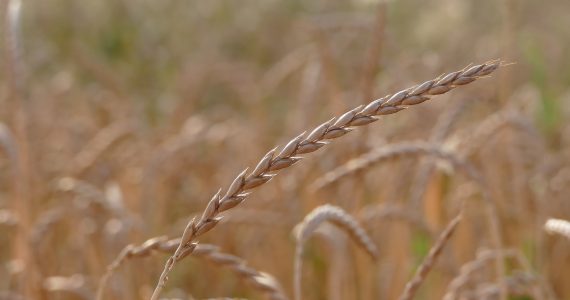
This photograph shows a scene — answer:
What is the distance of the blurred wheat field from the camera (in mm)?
1034

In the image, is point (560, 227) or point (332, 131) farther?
point (560, 227)

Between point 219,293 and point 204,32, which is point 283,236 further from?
point 204,32

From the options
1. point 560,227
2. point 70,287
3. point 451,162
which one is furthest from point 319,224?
point 70,287

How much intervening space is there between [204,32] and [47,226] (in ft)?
17.3

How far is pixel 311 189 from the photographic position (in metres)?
1.88

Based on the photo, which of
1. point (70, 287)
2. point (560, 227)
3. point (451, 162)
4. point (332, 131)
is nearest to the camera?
point (332, 131)

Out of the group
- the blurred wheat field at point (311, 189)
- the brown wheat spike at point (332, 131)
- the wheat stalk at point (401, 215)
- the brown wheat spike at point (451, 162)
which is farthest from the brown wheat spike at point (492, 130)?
the brown wheat spike at point (332, 131)

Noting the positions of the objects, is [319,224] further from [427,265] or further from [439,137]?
[439,137]

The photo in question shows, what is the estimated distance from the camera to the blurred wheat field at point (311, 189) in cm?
103

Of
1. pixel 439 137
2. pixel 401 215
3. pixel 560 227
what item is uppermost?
pixel 439 137

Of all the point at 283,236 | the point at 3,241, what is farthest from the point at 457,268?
the point at 3,241

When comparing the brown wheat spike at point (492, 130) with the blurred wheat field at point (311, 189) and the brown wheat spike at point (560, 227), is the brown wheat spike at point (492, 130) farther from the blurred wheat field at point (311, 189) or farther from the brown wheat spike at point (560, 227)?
the brown wheat spike at point (560, 227)

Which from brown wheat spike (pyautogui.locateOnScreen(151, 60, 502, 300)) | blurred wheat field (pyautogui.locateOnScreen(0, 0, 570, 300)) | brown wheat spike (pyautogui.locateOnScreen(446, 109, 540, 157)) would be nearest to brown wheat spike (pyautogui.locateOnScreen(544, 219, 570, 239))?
blurred wheat field (pyautogui.locateOnScreen(0, 0, 570, 300))

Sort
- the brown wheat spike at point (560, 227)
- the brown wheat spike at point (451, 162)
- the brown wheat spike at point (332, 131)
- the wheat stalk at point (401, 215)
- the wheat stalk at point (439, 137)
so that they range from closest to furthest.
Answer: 1. the brown wheat spike at point (332, 131)
2. the brown wheat spike at point (560, 227)
3. the brown wheat spike at point (451, 162)
4. the wheat stalk at point (401, 215)
5. the wheat stalk at point (439, 137)
